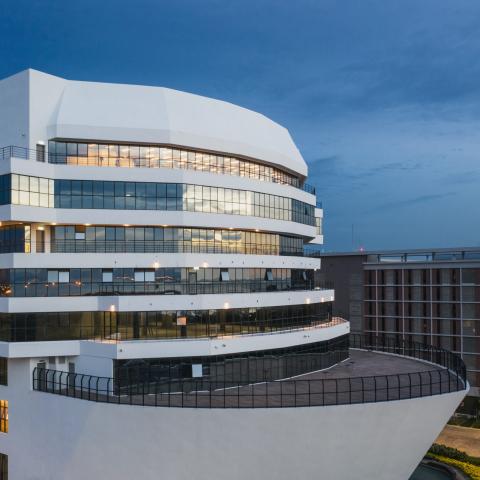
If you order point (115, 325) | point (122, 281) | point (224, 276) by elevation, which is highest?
point (224, 276)

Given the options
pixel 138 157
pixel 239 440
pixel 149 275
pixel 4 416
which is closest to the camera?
pixel 239 440

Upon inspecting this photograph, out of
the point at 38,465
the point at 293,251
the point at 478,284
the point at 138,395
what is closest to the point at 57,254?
the point at 138,395

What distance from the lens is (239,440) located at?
101 feet

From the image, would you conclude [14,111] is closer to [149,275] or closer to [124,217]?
[124,217]

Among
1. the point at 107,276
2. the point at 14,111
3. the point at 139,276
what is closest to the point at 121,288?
the point at 107,276

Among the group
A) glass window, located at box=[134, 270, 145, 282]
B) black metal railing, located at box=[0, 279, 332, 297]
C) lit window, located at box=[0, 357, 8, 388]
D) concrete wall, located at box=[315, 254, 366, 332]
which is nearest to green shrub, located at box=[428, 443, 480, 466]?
black metal railing, located at box=[0, 279, 332, 297]

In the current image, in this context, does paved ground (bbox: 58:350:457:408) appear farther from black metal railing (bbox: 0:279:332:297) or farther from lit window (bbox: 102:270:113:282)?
lit window (bbox: 102:270:113:282)

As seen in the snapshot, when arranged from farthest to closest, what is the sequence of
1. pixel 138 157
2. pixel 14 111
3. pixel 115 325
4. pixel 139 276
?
pixel 138 157 → pixel 139 276 → pixel 14 111 → pixel 115 325

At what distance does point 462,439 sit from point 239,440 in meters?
26.5

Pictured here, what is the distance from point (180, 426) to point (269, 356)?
9.01 meters

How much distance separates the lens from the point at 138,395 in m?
34.0

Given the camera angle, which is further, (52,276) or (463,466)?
(463,466)

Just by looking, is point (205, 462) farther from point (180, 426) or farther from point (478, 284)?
point (478, 284)

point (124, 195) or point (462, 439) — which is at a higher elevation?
point (124, 195)
